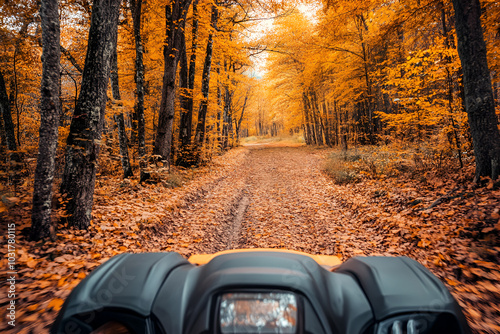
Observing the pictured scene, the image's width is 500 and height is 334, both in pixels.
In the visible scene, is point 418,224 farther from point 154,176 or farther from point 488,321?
point 154,176

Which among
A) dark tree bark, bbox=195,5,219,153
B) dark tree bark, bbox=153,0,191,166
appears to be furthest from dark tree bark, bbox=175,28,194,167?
dark tree bark, bbox=153,0,191,166

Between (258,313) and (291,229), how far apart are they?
5.36m

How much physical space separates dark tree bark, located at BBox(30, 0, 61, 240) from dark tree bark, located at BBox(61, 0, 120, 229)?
1.55 ft

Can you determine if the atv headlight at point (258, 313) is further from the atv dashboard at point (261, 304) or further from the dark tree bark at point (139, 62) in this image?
the dark tree bark at point (139, 62)

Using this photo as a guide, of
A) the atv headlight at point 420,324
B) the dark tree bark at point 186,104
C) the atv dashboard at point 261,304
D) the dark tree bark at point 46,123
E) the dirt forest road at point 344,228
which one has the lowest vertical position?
the dirt forest road at point 344,228

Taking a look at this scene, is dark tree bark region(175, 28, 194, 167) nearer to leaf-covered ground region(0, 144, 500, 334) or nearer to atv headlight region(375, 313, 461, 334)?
leaf-covered ground region(0, 144, 500, 334)

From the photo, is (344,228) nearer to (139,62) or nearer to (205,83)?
(139,62)

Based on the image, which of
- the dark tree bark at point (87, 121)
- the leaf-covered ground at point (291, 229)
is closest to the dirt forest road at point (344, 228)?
the leaf-covered ground at point (291, 229)

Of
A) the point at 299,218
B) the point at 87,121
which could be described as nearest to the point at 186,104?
the point at 87,121

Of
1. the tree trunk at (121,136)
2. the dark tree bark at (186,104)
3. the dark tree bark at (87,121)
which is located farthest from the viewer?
the dark tree bark at (186,104)

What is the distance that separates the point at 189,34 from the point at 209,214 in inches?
425

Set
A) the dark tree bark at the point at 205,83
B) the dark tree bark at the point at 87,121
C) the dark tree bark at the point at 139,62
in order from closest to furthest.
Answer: the dark tree bark at the point at 87,121 < the dark tree bark at the point at 139,62 < the dark tree bark at the point at 205,83

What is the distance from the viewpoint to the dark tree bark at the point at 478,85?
513 centimetres

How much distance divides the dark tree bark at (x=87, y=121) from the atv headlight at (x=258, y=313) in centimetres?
512
